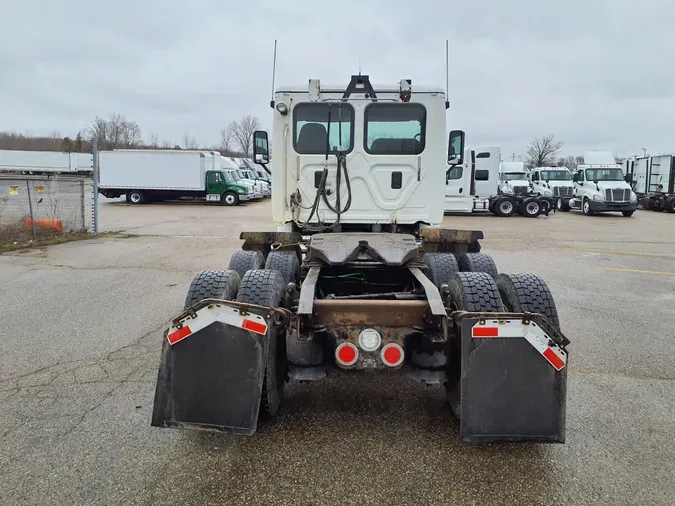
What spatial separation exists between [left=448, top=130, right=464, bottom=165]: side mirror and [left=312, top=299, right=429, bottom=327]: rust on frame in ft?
11.0

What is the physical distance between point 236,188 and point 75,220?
50.2 ft

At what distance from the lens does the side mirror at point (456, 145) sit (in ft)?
19.4

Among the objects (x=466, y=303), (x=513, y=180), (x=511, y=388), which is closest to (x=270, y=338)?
(x=466, y=303)

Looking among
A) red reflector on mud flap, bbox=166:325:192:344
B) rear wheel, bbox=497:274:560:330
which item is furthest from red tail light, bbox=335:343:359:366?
rear wheel, bbox=497:274:560:330

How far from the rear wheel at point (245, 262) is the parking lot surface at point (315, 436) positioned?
114 cm

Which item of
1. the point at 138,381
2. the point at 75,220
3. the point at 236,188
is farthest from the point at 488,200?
the point at 138,381

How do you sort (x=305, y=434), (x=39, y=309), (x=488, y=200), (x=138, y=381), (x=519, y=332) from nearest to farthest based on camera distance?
(x=519, y=332)
(x=305, y=434)
(x=138, y=381)
(x=39, y=309)
(x=488, y=200)

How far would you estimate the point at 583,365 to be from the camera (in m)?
4.65

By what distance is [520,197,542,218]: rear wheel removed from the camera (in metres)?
23.4

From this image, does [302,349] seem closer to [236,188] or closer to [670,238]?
[670,238]

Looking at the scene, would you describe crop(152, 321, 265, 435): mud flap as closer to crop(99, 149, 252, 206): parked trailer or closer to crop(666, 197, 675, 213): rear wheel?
crop(99, 149, 252, 206): parked trailer

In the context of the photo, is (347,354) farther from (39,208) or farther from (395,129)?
(39,208)

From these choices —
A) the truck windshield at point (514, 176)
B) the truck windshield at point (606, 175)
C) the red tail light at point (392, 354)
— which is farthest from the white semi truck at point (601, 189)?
the red tail light at point (392, 354)

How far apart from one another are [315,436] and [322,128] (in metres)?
3.54
